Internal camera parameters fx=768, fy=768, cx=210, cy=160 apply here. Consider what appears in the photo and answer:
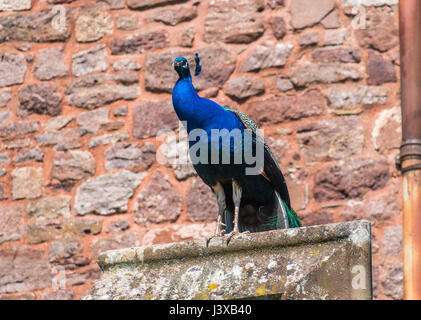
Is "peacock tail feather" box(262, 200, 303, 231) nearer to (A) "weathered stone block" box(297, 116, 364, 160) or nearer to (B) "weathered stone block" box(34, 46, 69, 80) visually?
(A) "weathered stone block" box(297, 116, 364, 160)

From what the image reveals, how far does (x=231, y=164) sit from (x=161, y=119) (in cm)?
192

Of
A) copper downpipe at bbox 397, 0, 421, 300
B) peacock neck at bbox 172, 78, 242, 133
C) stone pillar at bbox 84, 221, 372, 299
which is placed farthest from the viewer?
copper downpipe at bbox 397, 0, 421, 300

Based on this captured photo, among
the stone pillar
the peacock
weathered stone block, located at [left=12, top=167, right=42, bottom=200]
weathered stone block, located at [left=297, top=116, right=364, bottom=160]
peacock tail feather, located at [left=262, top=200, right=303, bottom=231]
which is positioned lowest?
the stone pillar

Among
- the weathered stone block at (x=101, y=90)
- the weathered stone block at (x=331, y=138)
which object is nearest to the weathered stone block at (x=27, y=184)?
the weathered stone block at (x=101, y=90)

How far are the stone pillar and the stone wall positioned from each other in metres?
2.47

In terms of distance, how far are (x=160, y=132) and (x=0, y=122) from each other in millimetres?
1283

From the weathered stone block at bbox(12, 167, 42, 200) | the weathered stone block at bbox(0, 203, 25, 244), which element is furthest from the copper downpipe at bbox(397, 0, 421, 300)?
the weathered stone block at bbox(0, 203, 25, 244)

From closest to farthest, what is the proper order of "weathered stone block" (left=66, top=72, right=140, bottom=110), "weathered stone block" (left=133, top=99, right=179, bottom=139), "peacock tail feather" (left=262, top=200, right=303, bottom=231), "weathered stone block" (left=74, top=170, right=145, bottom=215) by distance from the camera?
"peacock tail feather" (left=262, top=200, right=303, bottom=231), "weathered stone block" (left=74, top=170, right=145, bottom=215), "weathered stone block" (left=133, top=99, right=179, bottom=139), "weathered stone block" (left=66, top=72, right=140, bottom=110)

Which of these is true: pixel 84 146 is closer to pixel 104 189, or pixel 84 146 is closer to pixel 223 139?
pixel 104 189

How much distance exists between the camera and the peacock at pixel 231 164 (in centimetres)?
370

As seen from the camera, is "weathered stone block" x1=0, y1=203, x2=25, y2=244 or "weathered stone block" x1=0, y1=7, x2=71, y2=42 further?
"weathered stone block" x1=0, y1=7, x2=71, y2=42

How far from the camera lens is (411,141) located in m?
4.91

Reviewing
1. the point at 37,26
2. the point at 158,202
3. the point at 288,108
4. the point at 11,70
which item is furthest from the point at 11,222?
the point at 288,108

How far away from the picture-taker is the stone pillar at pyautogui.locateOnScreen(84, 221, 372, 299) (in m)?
2.28
